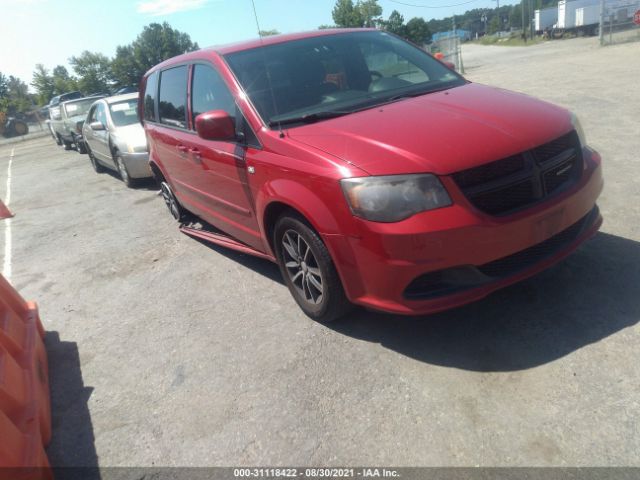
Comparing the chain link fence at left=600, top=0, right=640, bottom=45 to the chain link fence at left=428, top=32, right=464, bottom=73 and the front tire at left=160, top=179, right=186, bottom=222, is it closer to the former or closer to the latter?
the chain link fence at left=428, top=32, right=464, bottom=73

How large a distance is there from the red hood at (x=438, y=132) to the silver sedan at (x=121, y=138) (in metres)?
6.10

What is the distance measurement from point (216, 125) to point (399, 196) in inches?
57.7

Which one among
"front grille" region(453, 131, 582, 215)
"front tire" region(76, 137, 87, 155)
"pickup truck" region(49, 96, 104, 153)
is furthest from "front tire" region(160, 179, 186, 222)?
"front tire" region(76, 137, 87, 155)

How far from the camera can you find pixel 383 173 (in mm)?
2594

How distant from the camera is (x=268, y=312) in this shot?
3.75 m

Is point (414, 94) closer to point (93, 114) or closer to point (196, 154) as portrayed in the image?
point (196, 154)

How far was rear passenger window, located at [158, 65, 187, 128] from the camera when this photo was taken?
455 centimetres

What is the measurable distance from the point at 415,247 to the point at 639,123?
612 centimetres

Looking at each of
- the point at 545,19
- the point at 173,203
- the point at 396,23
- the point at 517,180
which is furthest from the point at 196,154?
the point at 545,19

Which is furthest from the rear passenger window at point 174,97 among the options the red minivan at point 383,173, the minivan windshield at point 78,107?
the minivan windshield at point 78,107

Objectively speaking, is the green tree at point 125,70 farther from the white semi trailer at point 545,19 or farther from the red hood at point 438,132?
the red hood at point 438,132

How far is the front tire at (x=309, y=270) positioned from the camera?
2998mm

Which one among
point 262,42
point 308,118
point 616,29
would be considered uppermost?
point 262,42

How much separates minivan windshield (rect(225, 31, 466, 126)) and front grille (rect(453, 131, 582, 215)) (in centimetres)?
112
